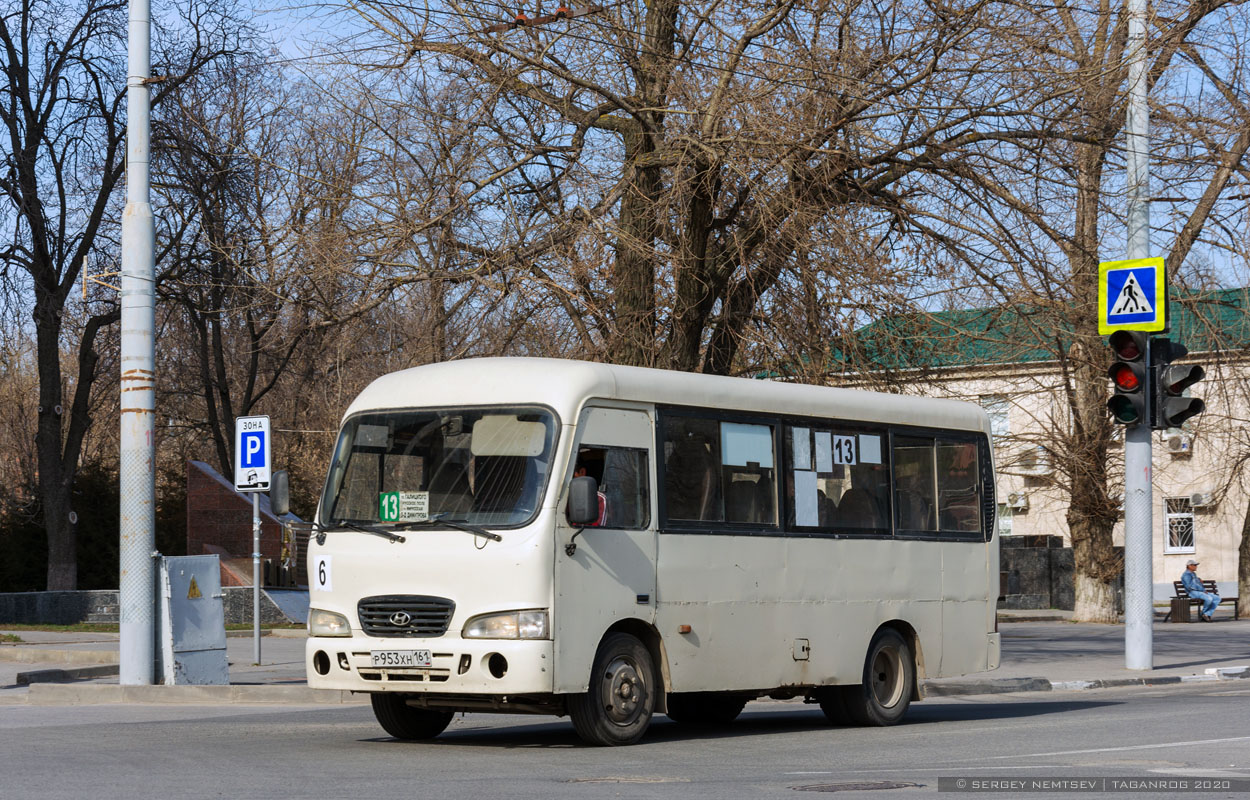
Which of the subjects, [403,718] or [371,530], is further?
[403,718]

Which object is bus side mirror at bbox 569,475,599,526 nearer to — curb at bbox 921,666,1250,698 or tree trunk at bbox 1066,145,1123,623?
curb at bbox 921,666,1250,698

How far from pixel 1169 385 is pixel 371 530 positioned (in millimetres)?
10804

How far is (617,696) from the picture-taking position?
11.9 m

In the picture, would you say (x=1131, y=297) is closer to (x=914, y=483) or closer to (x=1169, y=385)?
(x=1169, y=385)

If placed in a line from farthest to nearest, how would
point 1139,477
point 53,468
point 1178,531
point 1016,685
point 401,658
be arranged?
Answer: point 1178,531
point 53,468
point 1139,477
point 1016,685
point 401,658

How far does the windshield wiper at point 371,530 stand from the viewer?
38.7ft

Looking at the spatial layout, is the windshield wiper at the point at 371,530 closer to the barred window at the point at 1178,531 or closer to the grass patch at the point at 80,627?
the grass patch at the point at 80,627

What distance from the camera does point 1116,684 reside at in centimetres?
1942

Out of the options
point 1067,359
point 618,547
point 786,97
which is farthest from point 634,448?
point 1067,359

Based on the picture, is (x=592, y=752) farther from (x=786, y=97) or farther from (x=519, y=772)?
(x=786, y=97)

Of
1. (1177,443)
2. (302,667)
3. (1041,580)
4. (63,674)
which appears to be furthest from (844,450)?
(1041,580)

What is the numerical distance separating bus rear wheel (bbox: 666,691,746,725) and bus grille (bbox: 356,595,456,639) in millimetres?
3399

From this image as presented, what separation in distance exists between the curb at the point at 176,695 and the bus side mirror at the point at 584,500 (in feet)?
18.6

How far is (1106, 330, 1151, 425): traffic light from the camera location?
19.1 metres
